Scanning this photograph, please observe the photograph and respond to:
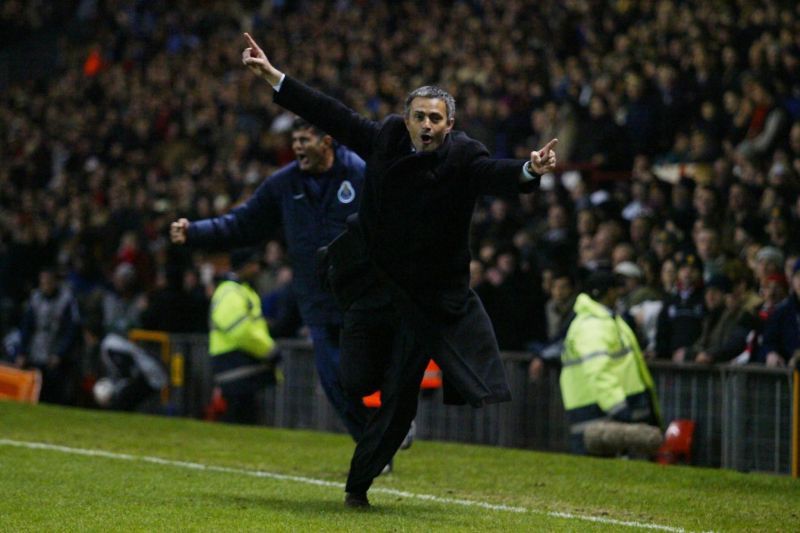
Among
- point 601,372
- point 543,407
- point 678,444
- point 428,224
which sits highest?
point 428,224

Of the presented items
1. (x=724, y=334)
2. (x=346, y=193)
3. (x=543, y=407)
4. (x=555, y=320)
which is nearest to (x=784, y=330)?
(x=724, y=334)

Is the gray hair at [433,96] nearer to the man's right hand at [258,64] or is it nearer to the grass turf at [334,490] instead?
the man's right hand at [258,64]

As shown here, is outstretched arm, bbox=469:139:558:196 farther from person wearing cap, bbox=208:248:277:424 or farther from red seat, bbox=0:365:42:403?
red seat, bbox=0:365:42:403

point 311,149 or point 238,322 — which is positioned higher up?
point 311,149

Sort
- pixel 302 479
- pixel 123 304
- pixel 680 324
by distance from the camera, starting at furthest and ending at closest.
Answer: pixel 123 304
pixel 680 324
pixel 302 479

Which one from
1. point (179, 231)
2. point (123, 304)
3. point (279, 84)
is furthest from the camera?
point (123, 304)

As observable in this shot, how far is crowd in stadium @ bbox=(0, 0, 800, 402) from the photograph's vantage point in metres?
14.4

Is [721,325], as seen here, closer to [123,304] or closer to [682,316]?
[682,316]

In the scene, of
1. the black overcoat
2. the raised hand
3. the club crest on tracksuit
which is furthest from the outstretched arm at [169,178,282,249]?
the raised hand

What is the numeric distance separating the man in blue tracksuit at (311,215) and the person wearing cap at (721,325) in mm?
3746

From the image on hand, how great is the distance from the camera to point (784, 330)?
1242cm

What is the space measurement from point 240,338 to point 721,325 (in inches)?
203

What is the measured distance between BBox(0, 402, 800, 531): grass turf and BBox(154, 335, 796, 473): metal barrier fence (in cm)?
118

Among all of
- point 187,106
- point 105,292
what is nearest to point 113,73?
point 187,106
